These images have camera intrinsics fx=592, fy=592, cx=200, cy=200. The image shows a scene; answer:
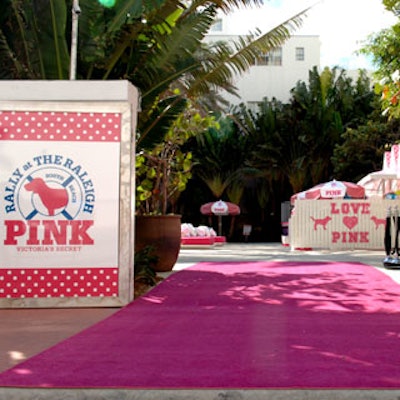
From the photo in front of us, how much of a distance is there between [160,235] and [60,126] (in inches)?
176

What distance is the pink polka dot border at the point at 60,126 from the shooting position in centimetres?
772

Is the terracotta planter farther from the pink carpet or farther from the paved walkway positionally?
the paved walkway

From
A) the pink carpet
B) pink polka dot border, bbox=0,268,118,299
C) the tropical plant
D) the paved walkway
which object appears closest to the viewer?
the paved walkway

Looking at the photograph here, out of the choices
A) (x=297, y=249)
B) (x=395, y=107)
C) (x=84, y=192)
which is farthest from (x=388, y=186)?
(x=84, y=192)

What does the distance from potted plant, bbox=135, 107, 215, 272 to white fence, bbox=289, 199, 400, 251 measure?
7.75 metres

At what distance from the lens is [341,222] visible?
67.7 ft

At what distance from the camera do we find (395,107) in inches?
599

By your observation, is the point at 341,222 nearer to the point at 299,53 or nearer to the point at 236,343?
the point at 236,343

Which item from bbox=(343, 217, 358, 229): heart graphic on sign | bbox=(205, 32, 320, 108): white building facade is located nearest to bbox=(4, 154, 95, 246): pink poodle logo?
bbox=(343, 217, 358, 229): heart graphic on sign

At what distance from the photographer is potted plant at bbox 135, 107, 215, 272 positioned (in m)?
11.7

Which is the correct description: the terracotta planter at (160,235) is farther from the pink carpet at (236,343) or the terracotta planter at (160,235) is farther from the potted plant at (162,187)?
the pink carpet at (236,343)

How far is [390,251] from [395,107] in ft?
14.7

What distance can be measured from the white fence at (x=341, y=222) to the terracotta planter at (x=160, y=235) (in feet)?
30.8

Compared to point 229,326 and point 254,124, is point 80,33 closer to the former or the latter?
point 229,326
